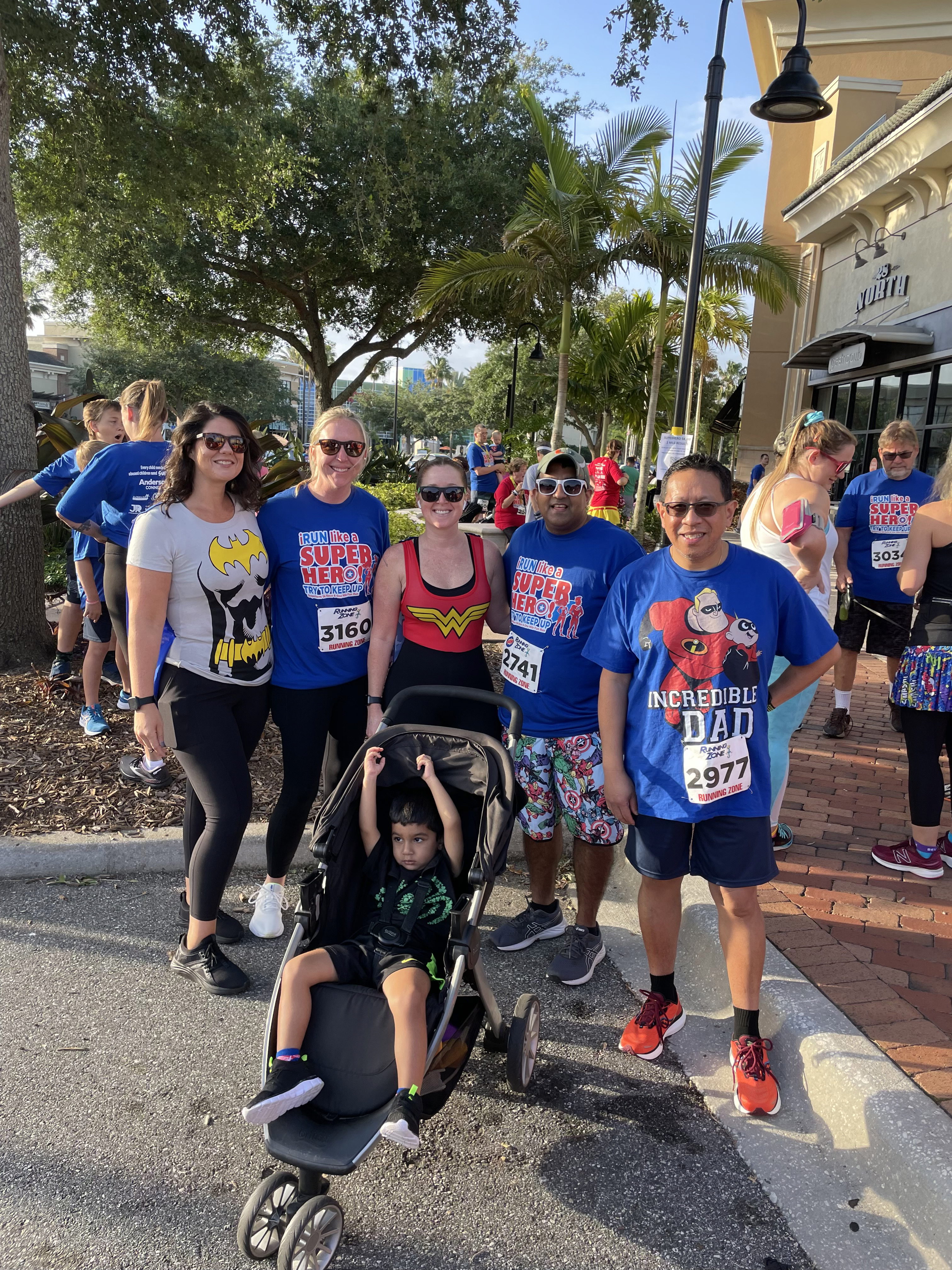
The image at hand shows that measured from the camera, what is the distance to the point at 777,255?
13.3 m

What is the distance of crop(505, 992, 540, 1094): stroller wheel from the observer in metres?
2.60

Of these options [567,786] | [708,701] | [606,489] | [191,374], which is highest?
[191,374]

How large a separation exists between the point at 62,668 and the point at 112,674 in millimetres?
405

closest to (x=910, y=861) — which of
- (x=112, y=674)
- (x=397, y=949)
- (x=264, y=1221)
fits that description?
(x=397, y=949)

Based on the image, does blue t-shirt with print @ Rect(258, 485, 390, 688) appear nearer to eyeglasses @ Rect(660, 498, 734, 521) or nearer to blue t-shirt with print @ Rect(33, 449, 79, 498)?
eyeglasses @ Rect(660, 498, 734, 521)

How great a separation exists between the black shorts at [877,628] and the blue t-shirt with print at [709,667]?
10.2 feet

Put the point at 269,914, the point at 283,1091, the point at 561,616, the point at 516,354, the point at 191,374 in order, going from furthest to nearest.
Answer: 1. the point at 191,374
2. the point at 516,354
3. the point at 269,914
4. the point at 561,616
5. the point at 283,1091

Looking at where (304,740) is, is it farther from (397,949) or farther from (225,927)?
(397,949)

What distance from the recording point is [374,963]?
257 centimetres

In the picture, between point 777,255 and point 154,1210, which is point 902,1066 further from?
point 777,255

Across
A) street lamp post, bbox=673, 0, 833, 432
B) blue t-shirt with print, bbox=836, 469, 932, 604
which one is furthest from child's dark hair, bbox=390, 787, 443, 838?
street lamp post, bbox=673, 0, 833, 432

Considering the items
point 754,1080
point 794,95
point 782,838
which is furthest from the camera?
point 794,95

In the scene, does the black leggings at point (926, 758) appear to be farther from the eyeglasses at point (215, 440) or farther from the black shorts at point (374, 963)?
the eyeglasses at point (215, 440)

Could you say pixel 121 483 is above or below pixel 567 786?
above
